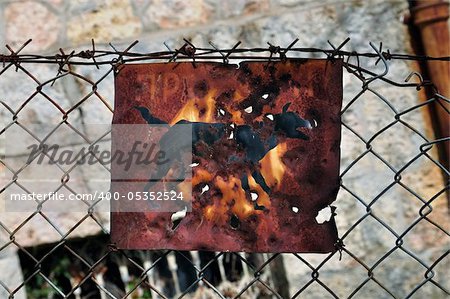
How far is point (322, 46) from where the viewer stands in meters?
2.20

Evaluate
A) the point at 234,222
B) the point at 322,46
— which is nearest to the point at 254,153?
the point at 234,222

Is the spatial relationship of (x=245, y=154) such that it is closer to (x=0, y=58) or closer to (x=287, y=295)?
(x=0, y=58)

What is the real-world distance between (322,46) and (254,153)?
1.08 m

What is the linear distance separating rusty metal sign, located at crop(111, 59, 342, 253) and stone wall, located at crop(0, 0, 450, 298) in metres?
0.98

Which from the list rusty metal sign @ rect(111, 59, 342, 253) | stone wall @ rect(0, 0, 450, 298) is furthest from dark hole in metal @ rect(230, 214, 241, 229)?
stone wall @ rect(0, 0, 450, 298)

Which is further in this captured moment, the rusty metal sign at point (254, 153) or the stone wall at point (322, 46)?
the stone wall at point (322, 46)

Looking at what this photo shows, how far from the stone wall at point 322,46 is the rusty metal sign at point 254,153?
3.23 ft

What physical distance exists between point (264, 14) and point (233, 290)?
38.0 inches

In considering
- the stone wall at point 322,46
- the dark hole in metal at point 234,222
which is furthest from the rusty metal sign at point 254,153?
the stone wall at point 322,46

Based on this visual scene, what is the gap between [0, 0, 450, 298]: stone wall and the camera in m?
2.18

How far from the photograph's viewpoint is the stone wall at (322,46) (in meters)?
2.18

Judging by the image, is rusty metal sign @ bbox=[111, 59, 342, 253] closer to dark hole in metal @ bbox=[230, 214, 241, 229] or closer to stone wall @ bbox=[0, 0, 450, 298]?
dark hole in metal @ bbox=[230, 214, 241, 229]

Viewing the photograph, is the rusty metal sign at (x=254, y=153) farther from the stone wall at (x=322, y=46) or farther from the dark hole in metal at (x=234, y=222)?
the stone wall at (x=322, y=46)

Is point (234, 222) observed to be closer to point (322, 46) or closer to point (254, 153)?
point (254, 153)
